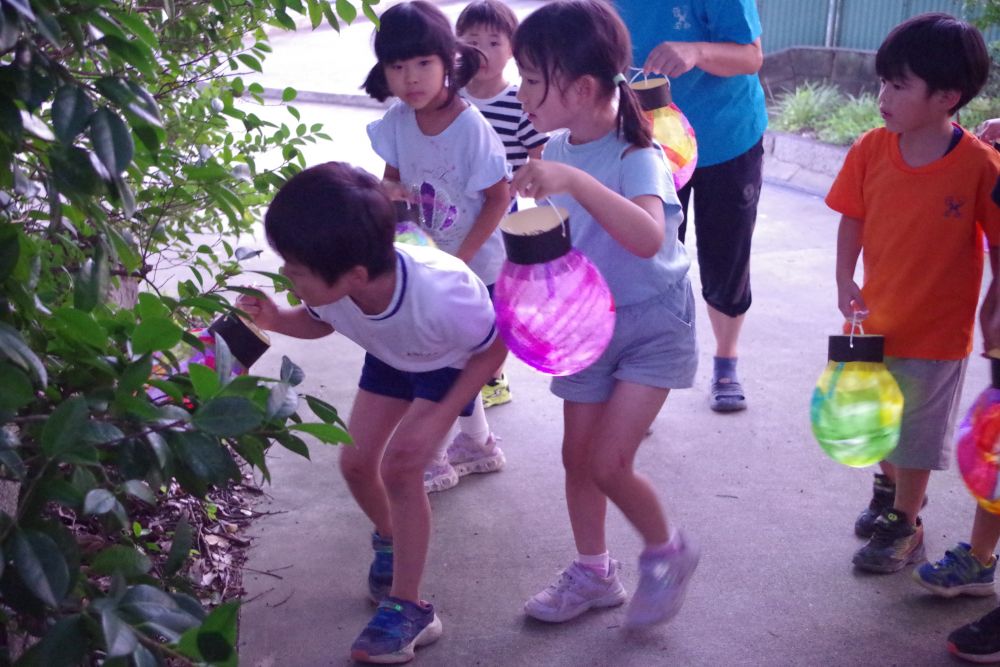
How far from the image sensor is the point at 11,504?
6.79 feet

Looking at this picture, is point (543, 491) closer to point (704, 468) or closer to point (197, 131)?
point (704, 468)

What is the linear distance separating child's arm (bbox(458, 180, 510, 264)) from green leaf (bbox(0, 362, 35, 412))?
2.02 meters

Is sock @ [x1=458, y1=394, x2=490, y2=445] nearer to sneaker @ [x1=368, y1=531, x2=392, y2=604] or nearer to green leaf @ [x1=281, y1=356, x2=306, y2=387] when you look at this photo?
sneaker @ [x1=368, y1=531, x2=392, y2=604]

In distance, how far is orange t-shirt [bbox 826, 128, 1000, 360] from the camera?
2.75 meters

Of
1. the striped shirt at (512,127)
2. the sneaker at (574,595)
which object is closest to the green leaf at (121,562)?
the sneaker at (574,595)

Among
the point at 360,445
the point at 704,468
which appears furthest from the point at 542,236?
the point at 704,468

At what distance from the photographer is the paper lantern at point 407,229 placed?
2945 millimetres

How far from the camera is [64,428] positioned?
4.07 feet

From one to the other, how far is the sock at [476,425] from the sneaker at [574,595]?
0.89 metres

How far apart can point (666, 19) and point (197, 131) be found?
1.61 m

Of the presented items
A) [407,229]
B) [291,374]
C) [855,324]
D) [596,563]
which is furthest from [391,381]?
[855,324]

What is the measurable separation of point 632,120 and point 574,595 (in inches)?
48.4

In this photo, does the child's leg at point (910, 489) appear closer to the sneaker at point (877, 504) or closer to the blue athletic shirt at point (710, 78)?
the sneaker at point (877, 504)

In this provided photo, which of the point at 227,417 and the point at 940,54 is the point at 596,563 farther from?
the point at 227,417
